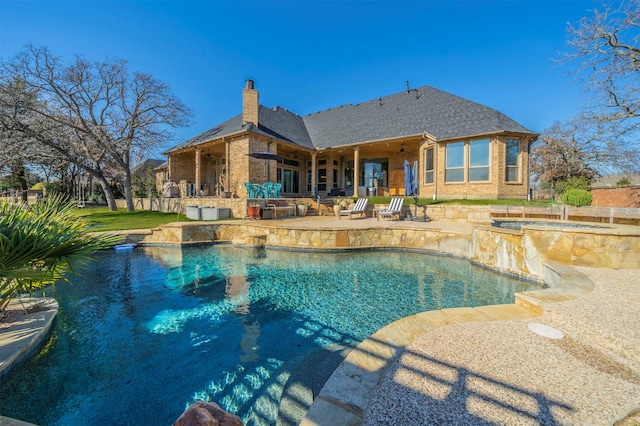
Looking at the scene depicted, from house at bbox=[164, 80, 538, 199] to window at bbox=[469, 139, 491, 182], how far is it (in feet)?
0.14

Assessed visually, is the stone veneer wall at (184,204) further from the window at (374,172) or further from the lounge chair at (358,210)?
the window at (374,172)

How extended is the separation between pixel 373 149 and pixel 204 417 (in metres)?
17.3

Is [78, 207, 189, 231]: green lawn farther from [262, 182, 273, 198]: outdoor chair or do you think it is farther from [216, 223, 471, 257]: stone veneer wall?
[216, 223, 471, 257]: stone veneer wall

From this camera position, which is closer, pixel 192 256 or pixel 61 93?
pixel 192 256

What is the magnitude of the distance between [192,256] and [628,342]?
8.81m

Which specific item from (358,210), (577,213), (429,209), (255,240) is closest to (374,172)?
(429,209)

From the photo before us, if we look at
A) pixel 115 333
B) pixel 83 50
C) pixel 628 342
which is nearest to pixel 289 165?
pixel 83 50

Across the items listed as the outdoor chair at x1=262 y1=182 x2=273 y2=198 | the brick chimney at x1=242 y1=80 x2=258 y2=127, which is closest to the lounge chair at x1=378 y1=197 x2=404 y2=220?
the outdoor chair at x1=262 y1=182 x2=273 y2=198

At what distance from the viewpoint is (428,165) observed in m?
14.7

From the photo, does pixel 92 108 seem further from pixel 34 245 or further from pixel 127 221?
pixel 34 245

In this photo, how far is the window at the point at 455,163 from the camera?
1341cm

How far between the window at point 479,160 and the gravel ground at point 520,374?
1144cm

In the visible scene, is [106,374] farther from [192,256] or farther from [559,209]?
[559,209]

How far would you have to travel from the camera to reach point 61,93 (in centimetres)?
1617
